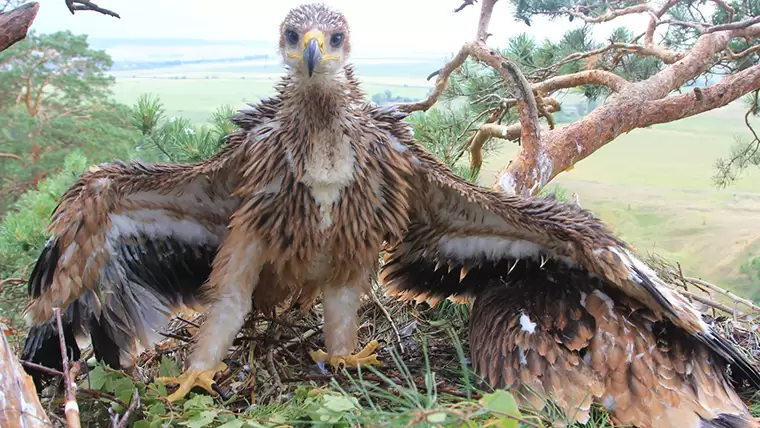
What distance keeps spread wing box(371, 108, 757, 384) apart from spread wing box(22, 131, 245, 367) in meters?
0.72

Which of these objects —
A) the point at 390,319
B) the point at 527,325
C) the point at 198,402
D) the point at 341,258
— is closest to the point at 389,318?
the point at 390,319

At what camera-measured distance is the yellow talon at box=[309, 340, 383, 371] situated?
230 centimetres

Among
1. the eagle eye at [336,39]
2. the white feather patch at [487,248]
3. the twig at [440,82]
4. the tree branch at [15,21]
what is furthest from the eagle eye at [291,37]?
the twig at [440,82]

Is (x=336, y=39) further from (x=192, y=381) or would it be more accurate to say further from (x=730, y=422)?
(x=730, y=422)

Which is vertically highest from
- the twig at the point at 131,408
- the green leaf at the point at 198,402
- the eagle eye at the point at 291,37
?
the eagle eye at the point at 291,37

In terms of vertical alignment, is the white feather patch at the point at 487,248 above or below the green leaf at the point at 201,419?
above

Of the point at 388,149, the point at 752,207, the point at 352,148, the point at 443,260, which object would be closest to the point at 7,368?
the point at 352,148

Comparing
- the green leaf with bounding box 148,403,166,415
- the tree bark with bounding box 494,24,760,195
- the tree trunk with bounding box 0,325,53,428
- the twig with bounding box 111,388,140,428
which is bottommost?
the green leaf with bounding box 148,403,166,415

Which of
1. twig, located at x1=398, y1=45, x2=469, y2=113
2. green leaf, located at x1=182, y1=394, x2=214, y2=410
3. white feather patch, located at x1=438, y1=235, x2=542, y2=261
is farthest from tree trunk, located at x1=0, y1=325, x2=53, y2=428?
twig, located at x1=398, y1=45, x2=469, y2=113

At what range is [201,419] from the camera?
68.9 inches

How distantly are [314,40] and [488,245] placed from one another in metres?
1.03

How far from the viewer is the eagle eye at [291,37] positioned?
2090 millimetres

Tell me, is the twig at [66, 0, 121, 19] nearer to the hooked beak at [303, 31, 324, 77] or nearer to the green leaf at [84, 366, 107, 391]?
the hooked beak at [303, 31, 324, 77]

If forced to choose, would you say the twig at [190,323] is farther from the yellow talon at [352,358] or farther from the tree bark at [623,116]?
the tree bark at [623,116]
